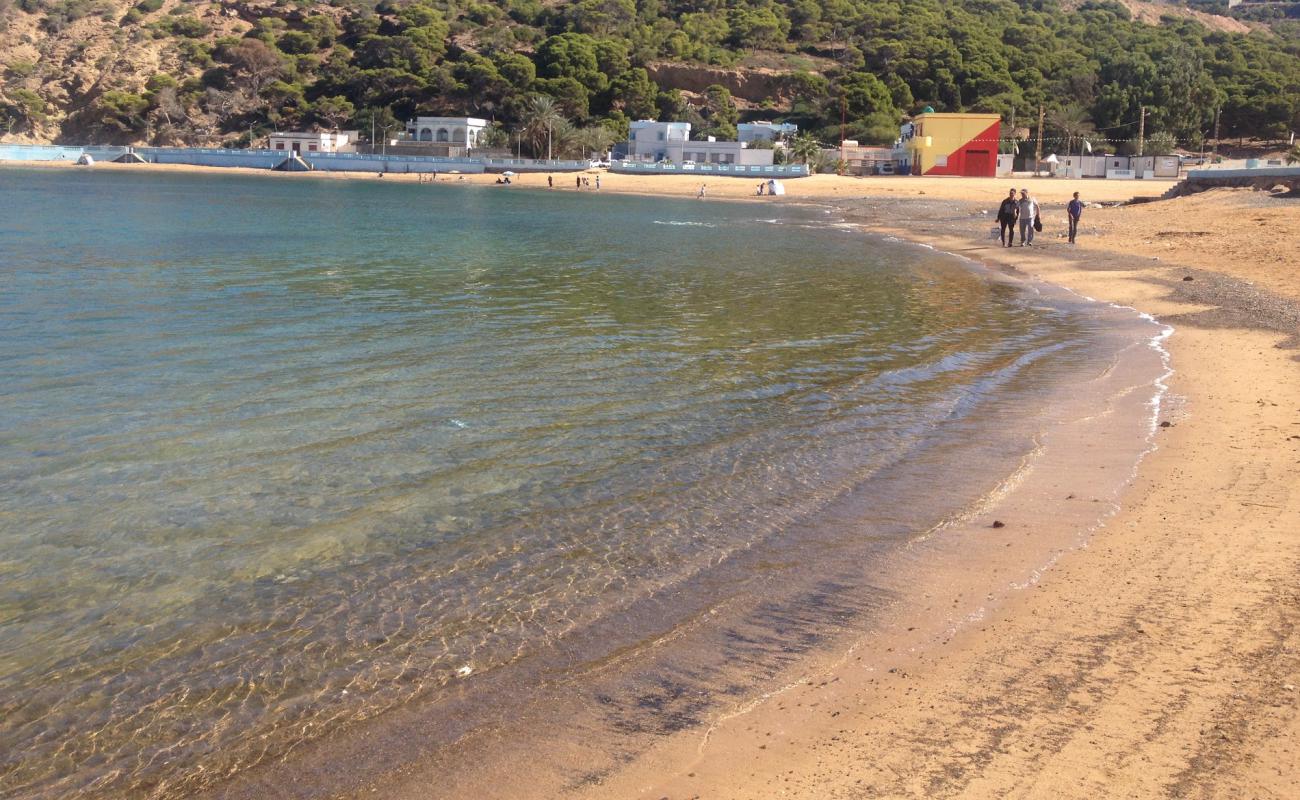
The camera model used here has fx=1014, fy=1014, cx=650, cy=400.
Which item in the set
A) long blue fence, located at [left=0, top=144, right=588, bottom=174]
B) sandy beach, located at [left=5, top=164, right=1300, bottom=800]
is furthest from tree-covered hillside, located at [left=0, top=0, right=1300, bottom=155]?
sandy beach, located at [left=5, top=164, right=1300, bottom=800]

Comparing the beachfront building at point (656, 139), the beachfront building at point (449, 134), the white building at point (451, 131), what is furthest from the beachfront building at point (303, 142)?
the beachfront building at point (656, 139)

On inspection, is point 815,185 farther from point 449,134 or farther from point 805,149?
point 449,134

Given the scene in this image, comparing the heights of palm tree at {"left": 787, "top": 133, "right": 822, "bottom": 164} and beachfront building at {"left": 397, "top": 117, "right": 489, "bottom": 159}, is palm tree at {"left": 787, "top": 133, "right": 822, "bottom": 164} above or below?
below

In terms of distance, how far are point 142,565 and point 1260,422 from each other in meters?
9.61

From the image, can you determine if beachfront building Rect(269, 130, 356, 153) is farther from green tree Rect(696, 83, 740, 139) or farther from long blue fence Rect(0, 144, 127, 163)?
green tree Rect(696, 83, 740, 139)

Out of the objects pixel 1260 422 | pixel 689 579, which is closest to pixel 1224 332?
pixel 1260 422

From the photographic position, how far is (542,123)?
10681 cm

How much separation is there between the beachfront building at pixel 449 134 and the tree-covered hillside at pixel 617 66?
15.1 ft

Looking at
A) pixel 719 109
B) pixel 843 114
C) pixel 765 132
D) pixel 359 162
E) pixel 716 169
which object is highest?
pixel 719 109

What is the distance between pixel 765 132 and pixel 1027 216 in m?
79.7

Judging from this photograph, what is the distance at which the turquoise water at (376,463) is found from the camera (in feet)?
16.5

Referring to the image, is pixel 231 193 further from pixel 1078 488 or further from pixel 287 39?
pixel 287 39

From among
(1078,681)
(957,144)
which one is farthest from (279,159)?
(1078,681)

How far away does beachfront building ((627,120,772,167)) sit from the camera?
321ft
